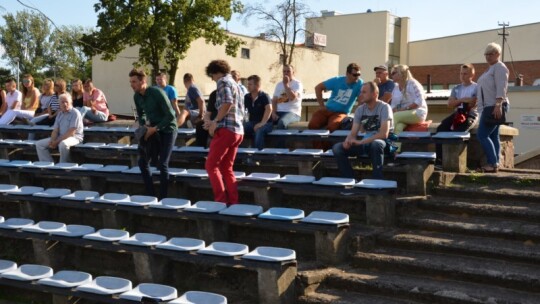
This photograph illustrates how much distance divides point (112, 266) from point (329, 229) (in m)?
2.31

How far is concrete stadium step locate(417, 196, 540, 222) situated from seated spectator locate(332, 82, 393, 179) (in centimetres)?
59

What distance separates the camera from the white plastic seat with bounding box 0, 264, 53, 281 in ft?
18.9

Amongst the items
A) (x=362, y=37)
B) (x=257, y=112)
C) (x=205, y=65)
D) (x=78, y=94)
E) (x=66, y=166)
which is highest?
(x=362, y=37)

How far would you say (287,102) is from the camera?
925cm

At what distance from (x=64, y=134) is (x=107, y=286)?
431cm

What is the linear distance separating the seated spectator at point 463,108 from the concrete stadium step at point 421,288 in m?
2.57

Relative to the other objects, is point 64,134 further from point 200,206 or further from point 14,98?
point 200,206

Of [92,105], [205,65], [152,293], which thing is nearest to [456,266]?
[152,293]

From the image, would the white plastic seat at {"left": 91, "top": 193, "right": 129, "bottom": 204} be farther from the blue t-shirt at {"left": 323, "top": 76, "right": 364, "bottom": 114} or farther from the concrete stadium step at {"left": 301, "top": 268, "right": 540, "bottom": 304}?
the blue t-shirt at {"left": 323, "top": 76, "right": 364, "bottom": 114}

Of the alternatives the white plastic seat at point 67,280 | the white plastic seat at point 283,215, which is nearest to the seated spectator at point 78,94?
the white plastic seat at point 67,280

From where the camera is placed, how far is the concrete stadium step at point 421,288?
4.64 metres

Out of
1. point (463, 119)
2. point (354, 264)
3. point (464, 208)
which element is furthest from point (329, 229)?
point (463, 119)

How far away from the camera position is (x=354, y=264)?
18.0 feet

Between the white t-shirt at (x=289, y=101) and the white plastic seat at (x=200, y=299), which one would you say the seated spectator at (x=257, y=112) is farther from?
the white plastic seat at (x=200, y=299)
